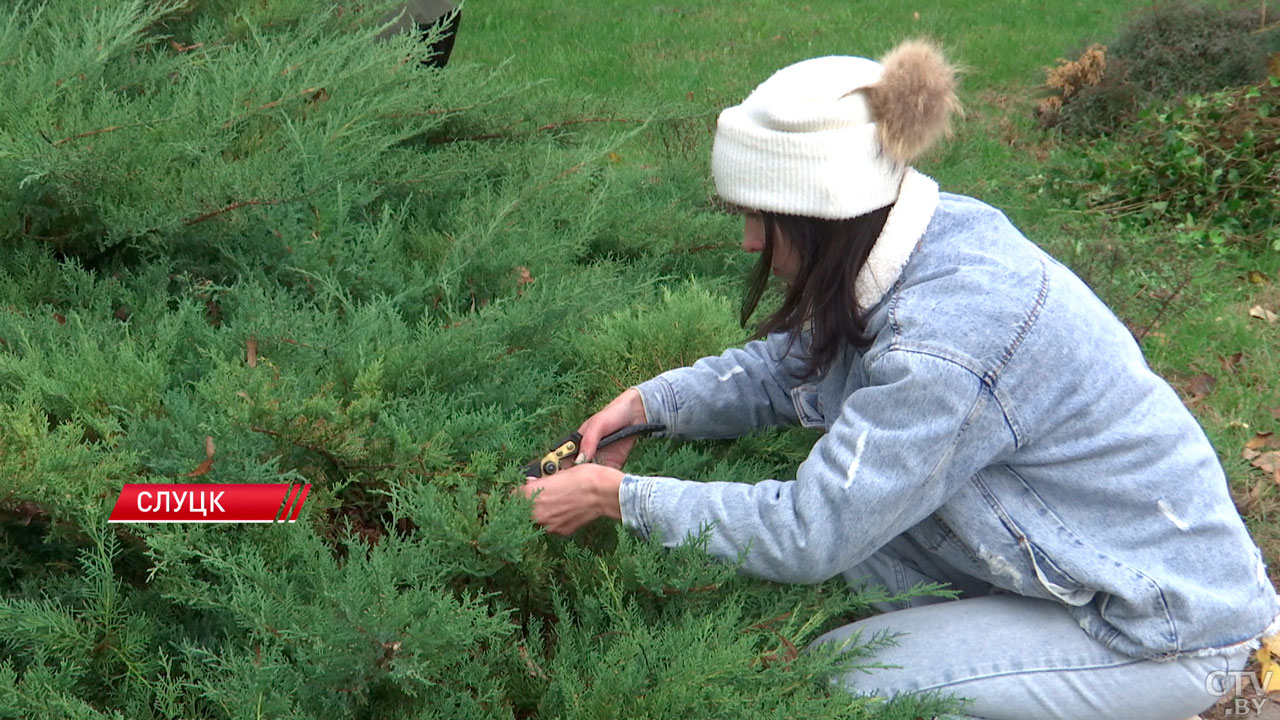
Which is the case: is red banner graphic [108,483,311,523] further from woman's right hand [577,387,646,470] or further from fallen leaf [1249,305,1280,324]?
fallen leaf [1249,305,1280,324]

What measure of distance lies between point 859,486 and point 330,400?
102 cm

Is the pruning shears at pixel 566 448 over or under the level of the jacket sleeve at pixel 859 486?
under

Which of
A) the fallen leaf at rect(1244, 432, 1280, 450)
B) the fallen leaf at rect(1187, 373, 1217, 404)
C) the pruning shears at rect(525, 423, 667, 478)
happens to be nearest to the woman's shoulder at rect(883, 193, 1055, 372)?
the pruning shears at rect(525, 423, 667, 478)

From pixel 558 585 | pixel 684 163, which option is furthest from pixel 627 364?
pixel 684 163

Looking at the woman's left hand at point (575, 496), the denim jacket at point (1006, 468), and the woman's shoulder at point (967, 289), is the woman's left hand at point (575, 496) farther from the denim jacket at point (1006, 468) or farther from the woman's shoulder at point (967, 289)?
the woman's shoulder at point (967, 289)

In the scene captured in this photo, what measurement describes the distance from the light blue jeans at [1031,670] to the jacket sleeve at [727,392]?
0.56 metres

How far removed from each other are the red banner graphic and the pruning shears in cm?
51

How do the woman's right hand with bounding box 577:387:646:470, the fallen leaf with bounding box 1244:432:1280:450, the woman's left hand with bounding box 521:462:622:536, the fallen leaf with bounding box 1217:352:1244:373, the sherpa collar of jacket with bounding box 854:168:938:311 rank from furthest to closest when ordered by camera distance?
the fallen leaf with bounding box 1217:352:1244:373 → the fallen leaf with bounding box 1244:432:1280:450 → the woman's right hand with bounding box 577:387:646:470 → the woman's left hand with bounding box 521:462:622:536 → the sherpa collar of jacket with bounding box 854:168:938:311

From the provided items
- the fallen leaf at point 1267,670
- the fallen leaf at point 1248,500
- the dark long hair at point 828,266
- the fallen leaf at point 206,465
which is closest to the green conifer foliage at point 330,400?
the fallen leaf at point 206,465

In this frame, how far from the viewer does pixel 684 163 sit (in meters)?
4.73

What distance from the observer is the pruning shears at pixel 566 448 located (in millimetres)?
2248

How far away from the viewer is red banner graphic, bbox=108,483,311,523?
2035 millimetres

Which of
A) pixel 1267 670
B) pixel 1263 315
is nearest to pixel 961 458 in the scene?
pixel 1267 670

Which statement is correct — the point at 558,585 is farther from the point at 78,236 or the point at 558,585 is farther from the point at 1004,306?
the point at 78,236
